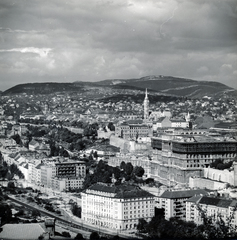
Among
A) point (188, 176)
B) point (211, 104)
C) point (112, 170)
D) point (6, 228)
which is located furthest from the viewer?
point (211, 104)

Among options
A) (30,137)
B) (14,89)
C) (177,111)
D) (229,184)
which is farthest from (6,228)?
(177,111)

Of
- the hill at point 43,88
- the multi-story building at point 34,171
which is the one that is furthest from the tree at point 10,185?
the hill at point 43,88

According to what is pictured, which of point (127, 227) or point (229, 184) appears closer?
point (127, 227)

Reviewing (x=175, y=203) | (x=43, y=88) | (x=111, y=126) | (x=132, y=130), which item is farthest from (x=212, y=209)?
(x=111, y=126)

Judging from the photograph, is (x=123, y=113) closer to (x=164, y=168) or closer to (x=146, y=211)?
(x=164, y=168)

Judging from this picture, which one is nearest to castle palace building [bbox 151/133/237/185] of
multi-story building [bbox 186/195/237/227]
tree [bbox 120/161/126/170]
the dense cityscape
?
the dense cityscape

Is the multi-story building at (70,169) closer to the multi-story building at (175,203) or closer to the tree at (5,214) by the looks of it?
the tree at (5,214)
